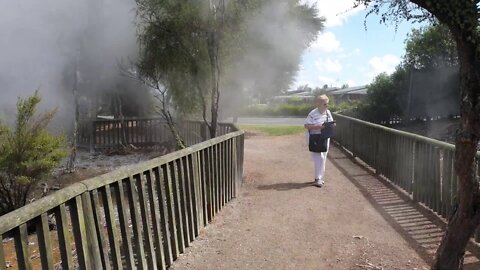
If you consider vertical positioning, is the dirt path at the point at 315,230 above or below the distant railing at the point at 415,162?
below

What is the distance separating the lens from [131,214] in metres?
2.66

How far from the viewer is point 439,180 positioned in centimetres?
434

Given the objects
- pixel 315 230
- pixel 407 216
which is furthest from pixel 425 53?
pixel 315 230

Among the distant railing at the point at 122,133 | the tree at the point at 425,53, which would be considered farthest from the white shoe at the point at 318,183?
the tree at the point at 425,53

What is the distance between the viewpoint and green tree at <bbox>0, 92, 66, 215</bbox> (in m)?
5.95

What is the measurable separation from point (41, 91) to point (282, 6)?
7297 mm

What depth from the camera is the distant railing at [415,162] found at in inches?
161

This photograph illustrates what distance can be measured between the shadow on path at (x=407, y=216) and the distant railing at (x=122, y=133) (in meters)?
6.83

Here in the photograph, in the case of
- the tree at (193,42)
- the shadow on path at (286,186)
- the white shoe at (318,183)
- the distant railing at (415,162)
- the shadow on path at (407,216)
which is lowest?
the shadow on path at (407,216)

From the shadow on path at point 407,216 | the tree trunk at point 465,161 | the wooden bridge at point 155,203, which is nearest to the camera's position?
the wooden bridge at point 155,203

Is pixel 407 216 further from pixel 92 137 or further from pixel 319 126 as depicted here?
pixel 92 137

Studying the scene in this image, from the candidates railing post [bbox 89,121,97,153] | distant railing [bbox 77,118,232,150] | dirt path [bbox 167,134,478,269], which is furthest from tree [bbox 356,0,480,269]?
railing post [bbox 89,121,97,153]

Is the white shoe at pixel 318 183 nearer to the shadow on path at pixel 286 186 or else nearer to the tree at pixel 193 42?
the shadow on path at pixel 286 186

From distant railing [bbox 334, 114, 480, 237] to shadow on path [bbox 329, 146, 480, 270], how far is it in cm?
10
